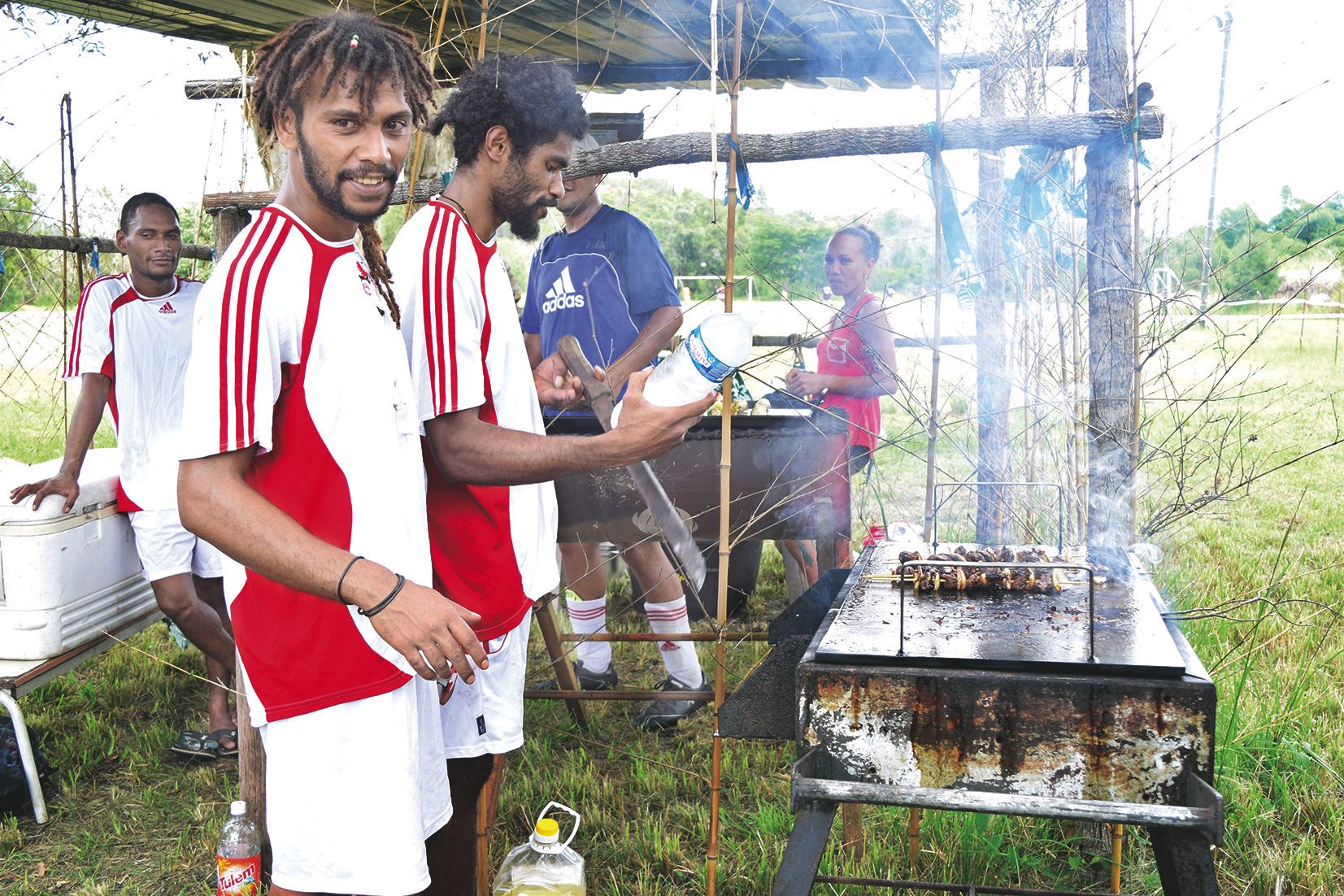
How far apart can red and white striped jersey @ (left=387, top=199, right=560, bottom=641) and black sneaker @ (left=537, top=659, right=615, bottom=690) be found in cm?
244

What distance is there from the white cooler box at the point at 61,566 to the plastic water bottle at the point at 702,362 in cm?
293

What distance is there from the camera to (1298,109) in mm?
3074

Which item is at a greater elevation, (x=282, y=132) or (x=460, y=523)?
(x=282, y=132)

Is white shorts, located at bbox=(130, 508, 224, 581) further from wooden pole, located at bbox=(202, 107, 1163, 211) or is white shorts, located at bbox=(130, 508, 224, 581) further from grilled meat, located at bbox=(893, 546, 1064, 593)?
grilled meat, located at bbox=(893, 546, 1064, 593)

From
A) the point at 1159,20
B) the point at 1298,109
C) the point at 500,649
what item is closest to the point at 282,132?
the point at 500,649

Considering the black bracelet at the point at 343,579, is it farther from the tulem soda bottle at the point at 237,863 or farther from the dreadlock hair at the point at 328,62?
the tulem soda bottle at the point at 237,863

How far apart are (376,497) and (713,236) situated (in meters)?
15.3

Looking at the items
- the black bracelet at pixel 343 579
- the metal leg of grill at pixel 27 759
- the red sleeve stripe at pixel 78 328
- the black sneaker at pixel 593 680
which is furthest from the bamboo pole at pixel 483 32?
the black sneaker at pixel 593 680

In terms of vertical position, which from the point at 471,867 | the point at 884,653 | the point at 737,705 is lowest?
the point at 471,867

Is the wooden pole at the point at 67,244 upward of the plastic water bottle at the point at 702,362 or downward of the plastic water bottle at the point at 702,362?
upward

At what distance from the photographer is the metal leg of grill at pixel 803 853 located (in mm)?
2023

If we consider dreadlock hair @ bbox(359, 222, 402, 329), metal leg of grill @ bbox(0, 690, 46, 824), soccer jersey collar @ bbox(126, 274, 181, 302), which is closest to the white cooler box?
metal leg of grill @ bbox(0, 690, 46, 824)

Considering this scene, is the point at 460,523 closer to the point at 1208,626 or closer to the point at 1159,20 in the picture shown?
the point at 1159,20

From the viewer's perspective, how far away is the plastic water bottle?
1969 mm
